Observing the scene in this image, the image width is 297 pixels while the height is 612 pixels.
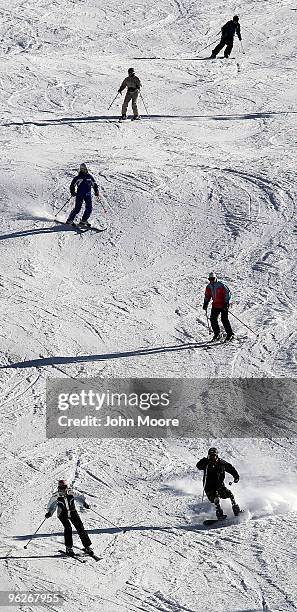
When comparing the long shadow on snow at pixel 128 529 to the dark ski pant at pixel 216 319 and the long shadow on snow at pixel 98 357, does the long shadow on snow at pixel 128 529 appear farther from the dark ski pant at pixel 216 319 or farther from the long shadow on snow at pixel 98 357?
the dark ski pant at pixel 216 319

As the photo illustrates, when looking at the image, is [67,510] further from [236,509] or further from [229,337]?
[229,337]

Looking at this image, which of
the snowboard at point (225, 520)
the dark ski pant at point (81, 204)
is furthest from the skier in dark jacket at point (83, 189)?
the snowboard at point (225, 520)

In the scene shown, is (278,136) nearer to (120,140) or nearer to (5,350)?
(120,140)

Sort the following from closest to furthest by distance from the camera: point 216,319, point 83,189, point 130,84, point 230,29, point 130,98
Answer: point 216,319 → point 83,189 → point 130,84 → point 130,98 → point 230,29

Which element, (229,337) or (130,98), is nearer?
(229,337)

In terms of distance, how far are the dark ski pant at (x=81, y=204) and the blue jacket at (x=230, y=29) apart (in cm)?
1043

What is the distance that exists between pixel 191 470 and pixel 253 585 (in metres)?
2.91

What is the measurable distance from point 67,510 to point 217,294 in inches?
242

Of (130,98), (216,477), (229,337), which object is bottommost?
(216,477)

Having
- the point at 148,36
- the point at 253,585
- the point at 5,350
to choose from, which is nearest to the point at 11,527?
the point at 253,585

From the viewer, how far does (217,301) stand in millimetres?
20500

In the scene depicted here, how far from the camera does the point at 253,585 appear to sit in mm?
14938

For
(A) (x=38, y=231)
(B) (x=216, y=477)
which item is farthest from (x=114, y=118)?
(B) (x=216, y=477)

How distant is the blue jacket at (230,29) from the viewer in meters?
32.8
